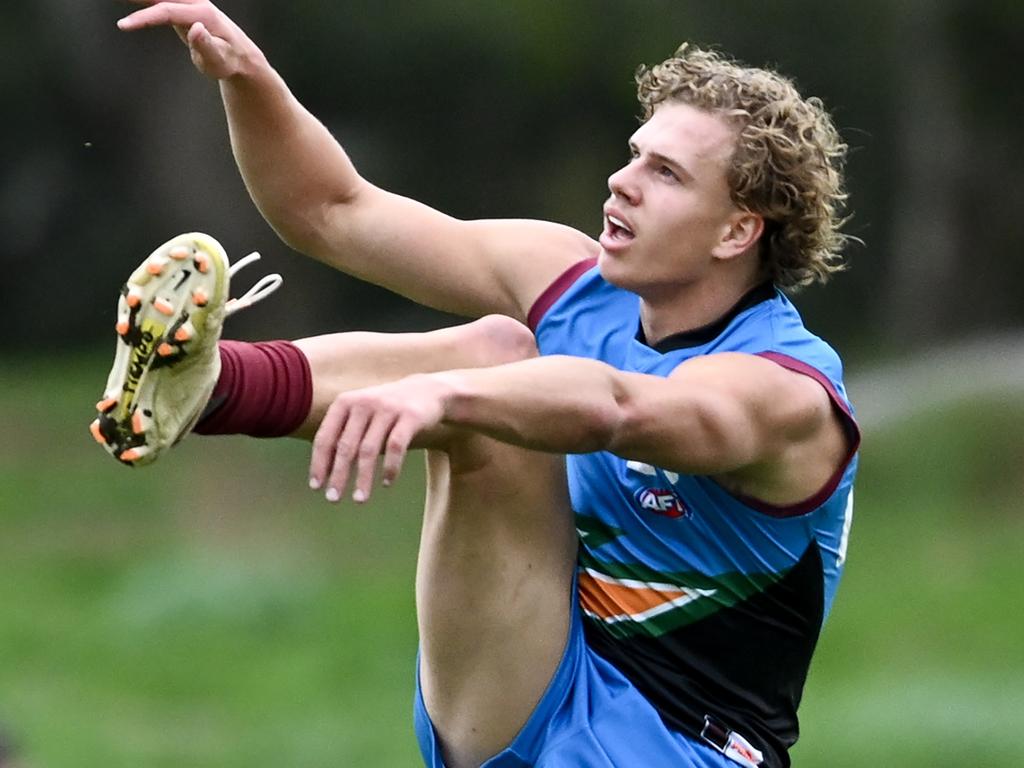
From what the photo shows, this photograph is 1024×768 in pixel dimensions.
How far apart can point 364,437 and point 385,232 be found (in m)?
1.59

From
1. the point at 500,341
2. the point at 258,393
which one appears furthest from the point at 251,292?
the point at 500,341

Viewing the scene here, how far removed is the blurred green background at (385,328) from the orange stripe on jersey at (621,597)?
5203 millimetres

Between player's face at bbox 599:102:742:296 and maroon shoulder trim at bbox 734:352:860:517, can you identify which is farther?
player's face at bbox 599:102:742:296

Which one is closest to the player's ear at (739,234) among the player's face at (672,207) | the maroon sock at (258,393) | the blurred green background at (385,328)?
the player's face at (672,207)

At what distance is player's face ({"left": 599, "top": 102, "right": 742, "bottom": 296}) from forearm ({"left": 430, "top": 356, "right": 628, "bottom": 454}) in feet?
2.15

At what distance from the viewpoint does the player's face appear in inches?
184

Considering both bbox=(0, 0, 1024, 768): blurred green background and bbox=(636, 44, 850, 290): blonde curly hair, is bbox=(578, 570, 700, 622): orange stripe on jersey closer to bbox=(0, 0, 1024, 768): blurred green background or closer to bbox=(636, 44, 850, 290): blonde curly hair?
bbox=(636, 44, 850, 290): blonde curly hair

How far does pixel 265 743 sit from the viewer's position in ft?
34.9

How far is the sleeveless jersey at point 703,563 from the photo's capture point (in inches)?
184

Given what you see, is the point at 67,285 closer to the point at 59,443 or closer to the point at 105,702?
the point at 59,443

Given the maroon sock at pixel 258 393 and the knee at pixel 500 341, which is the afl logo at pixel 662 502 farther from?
the maroon sock at pixel 258 393

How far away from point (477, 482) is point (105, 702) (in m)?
7.11

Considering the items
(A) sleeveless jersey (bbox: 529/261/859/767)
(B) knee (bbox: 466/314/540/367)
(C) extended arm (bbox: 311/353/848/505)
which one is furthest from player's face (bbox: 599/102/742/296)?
A: (C) extended arm (bbox: 311/353/848/505)

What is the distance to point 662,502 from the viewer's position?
A: 15.4 feet
